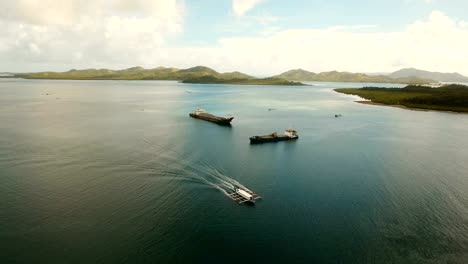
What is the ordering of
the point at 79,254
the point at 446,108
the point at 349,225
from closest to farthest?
the point at 79,254 → the point at 349,225 → the point at 446,108

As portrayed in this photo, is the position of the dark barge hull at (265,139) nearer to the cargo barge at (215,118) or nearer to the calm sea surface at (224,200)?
the calm sea surface at (224,200)

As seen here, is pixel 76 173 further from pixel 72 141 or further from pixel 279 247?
pixel 279 247

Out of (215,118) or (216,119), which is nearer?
(216,119)

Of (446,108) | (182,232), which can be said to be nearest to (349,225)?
(182,232)

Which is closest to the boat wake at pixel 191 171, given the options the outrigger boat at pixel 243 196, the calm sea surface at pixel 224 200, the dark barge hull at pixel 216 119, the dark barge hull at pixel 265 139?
the calm sea surface at pixel 224 200

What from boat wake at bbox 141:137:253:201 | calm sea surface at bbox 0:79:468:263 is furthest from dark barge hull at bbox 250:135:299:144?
boat wake at bbox 141:137:253:201

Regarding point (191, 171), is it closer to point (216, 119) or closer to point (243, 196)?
point (243, 196)

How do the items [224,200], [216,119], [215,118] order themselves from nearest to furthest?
[224,200] → [216,119] → [215,118]

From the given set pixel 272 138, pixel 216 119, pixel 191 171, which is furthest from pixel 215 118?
pixel 191 171

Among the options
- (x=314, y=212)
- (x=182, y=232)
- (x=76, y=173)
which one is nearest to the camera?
(x=182, y=232)
